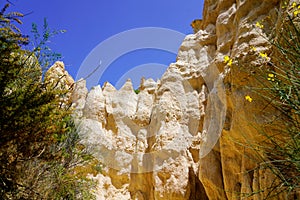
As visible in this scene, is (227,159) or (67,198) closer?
(67,198)

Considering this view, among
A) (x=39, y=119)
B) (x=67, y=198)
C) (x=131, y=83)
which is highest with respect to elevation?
(x=131, y=83)

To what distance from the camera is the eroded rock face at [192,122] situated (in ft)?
17.5

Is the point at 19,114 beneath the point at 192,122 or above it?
beneath

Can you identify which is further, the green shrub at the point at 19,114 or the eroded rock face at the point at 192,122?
the eroded rock face at the point at 192,122

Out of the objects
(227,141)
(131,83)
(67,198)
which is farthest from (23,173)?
(131,83)

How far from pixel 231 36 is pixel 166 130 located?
379 cm

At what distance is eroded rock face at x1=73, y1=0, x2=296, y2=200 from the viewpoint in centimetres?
532

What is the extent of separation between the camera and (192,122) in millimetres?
8914

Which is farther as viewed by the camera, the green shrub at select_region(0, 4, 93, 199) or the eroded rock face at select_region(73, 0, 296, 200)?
the eroded rock face at select_region(73, 0, 296, 200)

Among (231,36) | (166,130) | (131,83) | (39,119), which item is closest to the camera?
(39,119)

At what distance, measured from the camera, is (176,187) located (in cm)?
794

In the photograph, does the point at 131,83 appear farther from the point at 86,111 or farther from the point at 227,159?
A: the point at 227,159

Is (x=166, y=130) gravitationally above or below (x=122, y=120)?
below

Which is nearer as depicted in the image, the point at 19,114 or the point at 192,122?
the point at 19,114
